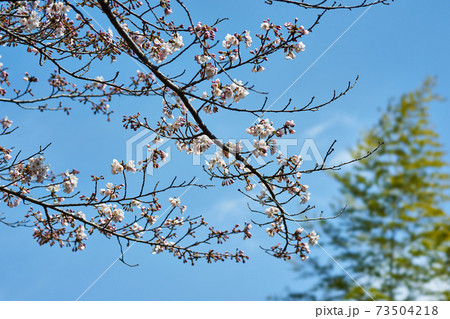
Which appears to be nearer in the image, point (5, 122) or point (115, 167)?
point (115, 167)

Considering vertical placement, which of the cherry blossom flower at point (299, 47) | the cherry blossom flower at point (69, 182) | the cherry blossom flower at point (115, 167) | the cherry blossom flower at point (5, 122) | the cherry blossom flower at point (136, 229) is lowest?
the cherry blossom flower at point (136, 229)

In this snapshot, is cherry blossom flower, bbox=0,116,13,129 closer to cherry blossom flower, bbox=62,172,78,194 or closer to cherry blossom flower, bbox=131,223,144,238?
cherry blossom flower, bbox=62,172,78,194

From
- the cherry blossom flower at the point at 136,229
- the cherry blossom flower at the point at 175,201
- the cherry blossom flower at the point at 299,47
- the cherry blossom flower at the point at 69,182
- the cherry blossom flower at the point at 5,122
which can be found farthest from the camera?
the cherry blossom flower at the point at 5,122

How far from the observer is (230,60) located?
3.24 meters

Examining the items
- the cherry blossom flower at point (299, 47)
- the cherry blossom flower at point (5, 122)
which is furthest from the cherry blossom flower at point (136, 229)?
the cherry blossom flower at point (299, 47)

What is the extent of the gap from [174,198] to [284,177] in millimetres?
1714

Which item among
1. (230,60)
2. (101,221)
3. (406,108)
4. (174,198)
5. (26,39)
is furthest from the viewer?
(406,108)

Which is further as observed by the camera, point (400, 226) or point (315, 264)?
point (315, 264)

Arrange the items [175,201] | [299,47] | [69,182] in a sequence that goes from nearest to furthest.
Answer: [299,47], [69,182], [175,201]

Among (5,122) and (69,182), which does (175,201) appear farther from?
(5,122)

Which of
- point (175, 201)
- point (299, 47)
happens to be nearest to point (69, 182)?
point (175, 201)

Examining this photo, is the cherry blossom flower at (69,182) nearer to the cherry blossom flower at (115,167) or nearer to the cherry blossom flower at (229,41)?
the cherry blossom flower at (115,167)
